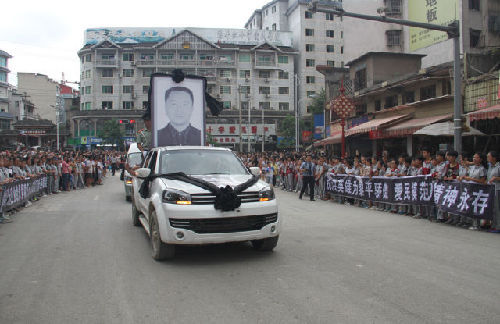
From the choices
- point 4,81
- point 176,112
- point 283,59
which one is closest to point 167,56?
point 283,59

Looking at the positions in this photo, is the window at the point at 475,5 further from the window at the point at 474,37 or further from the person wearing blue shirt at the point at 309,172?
the person wearing blue shirt at the point at 309,172

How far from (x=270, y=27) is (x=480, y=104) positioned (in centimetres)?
6375

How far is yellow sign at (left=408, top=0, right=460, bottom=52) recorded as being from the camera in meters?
26.9

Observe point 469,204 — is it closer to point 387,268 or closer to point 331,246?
point 331,246

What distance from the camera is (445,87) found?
73.7ft

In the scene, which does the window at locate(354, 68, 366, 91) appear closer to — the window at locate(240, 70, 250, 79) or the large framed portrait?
the large framed portrait

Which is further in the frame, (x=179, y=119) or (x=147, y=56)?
(x=147, y=56)

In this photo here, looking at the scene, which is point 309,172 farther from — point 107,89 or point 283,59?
point 107,89

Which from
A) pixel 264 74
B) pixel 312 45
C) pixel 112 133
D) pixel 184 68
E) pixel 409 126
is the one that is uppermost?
pixel 312 45

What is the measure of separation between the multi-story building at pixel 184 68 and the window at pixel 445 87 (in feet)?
137

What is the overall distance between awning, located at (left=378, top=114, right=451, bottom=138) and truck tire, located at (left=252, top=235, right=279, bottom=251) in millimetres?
15968

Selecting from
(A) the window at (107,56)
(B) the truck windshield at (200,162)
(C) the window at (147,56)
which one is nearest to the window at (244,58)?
(C) the window at (147,56)

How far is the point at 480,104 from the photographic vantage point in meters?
18.7

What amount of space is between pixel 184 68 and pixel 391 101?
4173cm
